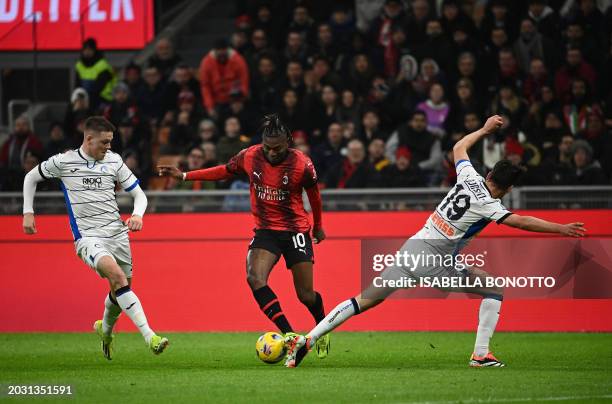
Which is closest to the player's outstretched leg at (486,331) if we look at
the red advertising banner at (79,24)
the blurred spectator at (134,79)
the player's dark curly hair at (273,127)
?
the player's dark curly hair at (273,127)

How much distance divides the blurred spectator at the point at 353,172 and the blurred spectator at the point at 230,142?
148 cm

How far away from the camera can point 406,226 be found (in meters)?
15.8

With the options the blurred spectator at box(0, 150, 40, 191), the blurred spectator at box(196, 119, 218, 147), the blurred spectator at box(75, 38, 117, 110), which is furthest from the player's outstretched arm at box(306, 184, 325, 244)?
the blurred spectator at box(75, 38, 117, 110)

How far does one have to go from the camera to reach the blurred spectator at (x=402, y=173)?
54.3 ft

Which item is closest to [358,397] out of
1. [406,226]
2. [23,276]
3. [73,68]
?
[406,226]

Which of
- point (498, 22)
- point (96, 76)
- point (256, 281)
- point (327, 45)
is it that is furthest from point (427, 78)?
point (256, 281)

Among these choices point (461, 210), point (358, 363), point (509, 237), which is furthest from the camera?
point (509, 237)

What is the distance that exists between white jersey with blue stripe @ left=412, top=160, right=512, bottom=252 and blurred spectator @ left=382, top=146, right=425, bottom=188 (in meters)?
5.19

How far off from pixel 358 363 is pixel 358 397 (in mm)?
2637

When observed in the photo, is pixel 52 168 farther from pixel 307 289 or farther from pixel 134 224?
pixel 307 289

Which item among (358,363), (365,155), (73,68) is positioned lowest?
(358,363)

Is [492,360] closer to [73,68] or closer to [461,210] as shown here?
[461,210]

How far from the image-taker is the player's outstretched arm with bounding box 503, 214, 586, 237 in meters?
10.4

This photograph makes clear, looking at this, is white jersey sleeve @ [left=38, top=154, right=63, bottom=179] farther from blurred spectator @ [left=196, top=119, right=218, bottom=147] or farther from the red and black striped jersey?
blurred spectator @ [left=196, top=119, right=218, bottom=147]
